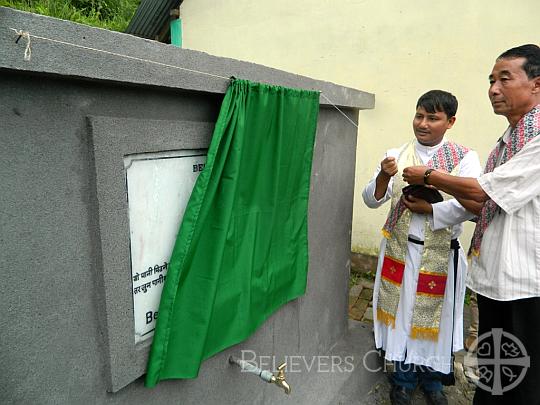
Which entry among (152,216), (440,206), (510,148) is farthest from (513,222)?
(152,216)

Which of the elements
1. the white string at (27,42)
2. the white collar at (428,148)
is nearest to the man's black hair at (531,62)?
the white collar at (428,148)

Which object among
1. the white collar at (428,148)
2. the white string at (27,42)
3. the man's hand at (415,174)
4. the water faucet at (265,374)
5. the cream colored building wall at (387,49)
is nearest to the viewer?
the white string at (27,42)

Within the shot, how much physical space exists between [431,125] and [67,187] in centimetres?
237

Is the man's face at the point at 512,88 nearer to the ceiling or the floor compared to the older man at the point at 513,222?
nearer to the ceiling

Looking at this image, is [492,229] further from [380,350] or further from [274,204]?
[380,350]

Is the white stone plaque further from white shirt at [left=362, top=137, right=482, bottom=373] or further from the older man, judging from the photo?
white shirt at [left=362, top=137, right=482, bottom=373]

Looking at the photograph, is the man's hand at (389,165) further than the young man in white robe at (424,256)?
No

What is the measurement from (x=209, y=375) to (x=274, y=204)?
0.89 metres

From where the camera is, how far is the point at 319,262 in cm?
280

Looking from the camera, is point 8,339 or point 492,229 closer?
point 8,339

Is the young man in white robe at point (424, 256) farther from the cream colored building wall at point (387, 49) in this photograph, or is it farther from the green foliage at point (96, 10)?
the green foliage at point (96, 10)

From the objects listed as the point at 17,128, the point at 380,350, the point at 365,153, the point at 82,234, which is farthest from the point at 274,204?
the point at 365,153

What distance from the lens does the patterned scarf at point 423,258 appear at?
2.73 meters

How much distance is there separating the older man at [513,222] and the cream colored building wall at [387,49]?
291cm
